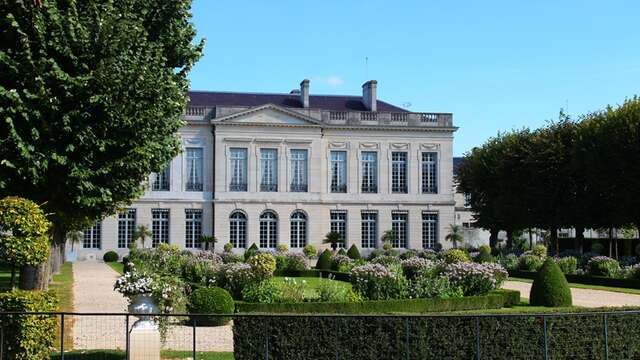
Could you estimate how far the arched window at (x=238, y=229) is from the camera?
45625 millimetres

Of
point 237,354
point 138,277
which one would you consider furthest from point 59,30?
point 237,354

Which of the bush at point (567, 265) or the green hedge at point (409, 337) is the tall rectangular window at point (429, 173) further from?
the green hedge at point (409, 337)

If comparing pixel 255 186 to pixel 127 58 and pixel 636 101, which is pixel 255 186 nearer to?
pixel 636 101

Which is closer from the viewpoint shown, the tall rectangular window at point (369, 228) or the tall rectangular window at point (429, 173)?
the tall rectangular window at point (369, 228)

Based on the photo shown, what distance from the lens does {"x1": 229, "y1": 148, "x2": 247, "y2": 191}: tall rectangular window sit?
45.8m

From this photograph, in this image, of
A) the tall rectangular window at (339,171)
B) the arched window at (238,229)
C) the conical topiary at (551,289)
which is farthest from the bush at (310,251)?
the conical topiary at (551,289)

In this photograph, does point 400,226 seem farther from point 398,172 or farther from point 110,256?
point 110,256

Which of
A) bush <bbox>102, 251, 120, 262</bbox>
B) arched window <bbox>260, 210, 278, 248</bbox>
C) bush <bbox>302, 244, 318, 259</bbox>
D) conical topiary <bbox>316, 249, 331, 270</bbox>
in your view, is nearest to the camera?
conical topiary <bbox>316, 249, 331, 270</bbox>

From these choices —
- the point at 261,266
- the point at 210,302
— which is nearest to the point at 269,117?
the point at 261,266

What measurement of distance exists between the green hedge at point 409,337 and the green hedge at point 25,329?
2411 mm

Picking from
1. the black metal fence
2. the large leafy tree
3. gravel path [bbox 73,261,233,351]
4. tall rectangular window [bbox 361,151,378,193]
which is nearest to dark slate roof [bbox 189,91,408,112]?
tall rectangular window [bbox 361,151,378,193]

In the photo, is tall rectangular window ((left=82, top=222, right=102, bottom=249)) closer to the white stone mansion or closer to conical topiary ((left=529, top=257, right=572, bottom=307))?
the white stone mansion

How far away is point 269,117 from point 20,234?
36.3m

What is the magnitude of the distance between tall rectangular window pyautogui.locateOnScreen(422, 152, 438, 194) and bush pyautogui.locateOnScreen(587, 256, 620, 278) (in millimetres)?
20953
